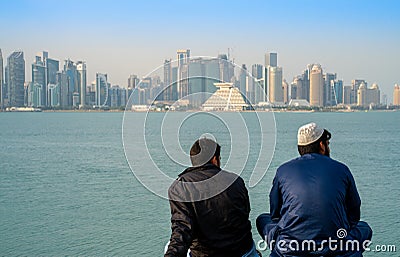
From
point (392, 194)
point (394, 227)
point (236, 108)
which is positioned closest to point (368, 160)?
point (392, 194)

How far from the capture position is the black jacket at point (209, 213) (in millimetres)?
3080

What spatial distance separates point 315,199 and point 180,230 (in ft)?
2.47

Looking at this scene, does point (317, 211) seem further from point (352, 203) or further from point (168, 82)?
point (168, 82)

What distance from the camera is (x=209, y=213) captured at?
10.4 feet

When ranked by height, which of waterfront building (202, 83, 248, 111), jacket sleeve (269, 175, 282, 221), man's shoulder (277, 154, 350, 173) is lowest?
jacket sleeve (269, 175, 282, 221)

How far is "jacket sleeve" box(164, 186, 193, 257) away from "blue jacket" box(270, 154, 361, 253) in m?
0.50

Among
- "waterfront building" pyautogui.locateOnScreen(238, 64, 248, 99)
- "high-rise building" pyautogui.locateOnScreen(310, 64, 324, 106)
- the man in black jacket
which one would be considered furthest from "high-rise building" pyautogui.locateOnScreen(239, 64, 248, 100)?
"high-rise building" pyautogui.locateOnScreen(310, 64, 324, 106)

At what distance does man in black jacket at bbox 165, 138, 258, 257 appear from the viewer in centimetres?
310

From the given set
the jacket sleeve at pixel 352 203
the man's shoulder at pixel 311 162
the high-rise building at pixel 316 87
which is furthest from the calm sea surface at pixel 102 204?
the high-rise building at pixel 316 87

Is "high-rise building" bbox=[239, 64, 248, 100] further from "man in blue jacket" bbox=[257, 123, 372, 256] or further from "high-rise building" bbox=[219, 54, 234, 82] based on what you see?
"man in blue jacket" bbox=[257, 123, 372, 256]

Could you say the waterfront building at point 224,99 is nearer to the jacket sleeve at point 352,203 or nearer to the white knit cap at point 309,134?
the white knit cap at point 309,134

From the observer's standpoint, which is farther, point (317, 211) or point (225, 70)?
point (225, 70)

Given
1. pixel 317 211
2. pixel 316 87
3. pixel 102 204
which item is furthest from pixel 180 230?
pixel 316 87

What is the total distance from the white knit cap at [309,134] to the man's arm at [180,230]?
77 centimetres
